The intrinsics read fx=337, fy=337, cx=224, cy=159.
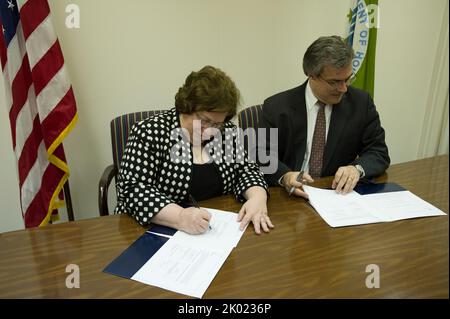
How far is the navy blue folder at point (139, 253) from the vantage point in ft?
3.00

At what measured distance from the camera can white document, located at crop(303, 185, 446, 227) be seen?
117 cm

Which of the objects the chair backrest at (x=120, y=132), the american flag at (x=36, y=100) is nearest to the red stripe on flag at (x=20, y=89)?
the american flag at (x=36, y=100)

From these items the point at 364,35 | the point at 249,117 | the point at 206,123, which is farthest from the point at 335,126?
the point at 364,35

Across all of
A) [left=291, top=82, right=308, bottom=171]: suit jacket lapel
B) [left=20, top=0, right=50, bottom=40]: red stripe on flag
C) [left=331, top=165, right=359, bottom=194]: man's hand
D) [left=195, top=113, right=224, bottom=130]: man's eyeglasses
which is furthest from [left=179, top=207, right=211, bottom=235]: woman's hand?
[left=20, top=0, right=50, bottom=40]: red stripe on flag

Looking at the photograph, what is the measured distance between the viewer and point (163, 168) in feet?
4.38

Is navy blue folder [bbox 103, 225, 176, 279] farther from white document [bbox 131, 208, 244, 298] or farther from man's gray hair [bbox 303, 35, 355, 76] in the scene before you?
man's gray hair [bbox 303, 35, 355, 76]

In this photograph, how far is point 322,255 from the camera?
979mm

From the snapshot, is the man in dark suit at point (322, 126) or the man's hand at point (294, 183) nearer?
the man's hand at point (294, 183)

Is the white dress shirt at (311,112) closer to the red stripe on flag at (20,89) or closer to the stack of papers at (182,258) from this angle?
the stack of papers at (182,258)

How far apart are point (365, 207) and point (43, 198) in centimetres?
172

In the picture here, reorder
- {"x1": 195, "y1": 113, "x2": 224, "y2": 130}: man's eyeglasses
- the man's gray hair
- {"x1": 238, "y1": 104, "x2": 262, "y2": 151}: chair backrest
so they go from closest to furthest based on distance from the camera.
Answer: {"x1": 195, "y1": 113, "x2": 224, "y2": 130}: man's eyeglasses
the man's gray hair
{"x1": 238, "y1": 104, "x2": 262, "y2": 151}: chair backrest

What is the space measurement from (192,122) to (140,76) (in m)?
1.13

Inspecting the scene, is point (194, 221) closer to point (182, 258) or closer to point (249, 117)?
point (182, 258)

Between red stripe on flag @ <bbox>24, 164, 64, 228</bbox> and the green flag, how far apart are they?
81.6 inches
